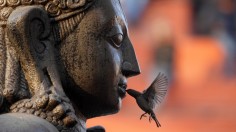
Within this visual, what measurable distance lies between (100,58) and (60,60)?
0.15 metres

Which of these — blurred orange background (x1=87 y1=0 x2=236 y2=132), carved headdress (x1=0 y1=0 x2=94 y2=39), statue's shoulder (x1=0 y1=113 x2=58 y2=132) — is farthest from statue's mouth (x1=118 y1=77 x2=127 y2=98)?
blurred orange background (x1=87 y1=0 x2=236 y2=132)

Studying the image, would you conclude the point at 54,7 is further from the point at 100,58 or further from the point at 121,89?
the point at 121,89

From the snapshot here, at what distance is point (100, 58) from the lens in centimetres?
390

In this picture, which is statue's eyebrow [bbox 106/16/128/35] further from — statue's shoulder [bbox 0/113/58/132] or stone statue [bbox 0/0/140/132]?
statue's shoulder [bbox 0/113/58/132]

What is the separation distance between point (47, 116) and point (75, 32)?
1.11 feet

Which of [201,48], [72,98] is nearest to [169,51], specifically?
[201,48]

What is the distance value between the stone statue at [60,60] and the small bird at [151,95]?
4.2 inches

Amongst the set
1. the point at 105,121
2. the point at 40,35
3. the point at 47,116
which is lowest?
the point at 105,121

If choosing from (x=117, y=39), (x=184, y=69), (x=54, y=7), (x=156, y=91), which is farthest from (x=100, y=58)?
(x=184, y=69)

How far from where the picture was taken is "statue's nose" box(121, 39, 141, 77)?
407cm

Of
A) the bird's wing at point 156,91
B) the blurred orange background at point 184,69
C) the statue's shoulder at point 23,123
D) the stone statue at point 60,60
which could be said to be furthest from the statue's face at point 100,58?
the blurred orange background at point 184,69

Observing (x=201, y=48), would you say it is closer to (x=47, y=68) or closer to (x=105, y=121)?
(x=105, y=121)

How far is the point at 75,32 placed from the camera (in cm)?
387

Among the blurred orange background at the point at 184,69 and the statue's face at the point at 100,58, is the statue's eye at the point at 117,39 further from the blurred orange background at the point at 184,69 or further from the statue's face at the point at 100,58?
the blurred orange background at the point at 184,69
